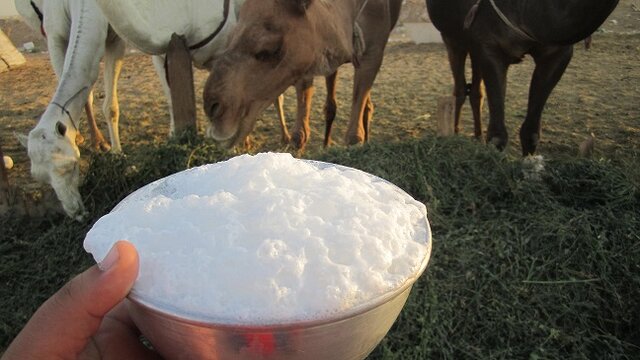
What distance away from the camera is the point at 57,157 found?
2.52 meters

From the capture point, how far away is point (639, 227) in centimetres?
210

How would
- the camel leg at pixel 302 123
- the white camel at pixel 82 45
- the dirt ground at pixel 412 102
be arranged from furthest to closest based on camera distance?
1. the dirt ground at pixel 412 102
2. the camel leg at pixel 302 123
3. the white camel at pixel 82 45

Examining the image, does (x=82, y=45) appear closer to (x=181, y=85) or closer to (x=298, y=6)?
(x=181, y=85)

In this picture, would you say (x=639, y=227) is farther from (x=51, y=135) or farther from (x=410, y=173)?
(x=51, y=135)

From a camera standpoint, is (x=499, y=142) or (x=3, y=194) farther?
(x=499, y=142)

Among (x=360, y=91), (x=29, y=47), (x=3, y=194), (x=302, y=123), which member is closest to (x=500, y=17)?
(x=360, y=91)

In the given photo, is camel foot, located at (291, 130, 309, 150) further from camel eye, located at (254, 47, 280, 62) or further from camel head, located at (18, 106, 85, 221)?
camel head, located at (18, 106, 85, 221)

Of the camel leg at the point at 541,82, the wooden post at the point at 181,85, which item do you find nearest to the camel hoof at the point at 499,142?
the camel leg at the point at 541,82

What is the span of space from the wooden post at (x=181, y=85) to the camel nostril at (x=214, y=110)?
0.63 ft

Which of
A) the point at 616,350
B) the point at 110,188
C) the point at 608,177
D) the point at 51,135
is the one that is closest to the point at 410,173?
the point at 608,177

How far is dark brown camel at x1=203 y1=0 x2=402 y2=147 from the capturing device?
2.51 metres

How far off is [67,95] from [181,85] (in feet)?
2.20

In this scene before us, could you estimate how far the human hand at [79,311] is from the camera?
0.71 m

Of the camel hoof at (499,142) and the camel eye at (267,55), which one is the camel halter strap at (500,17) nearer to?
the camel hoof at (499,142)
